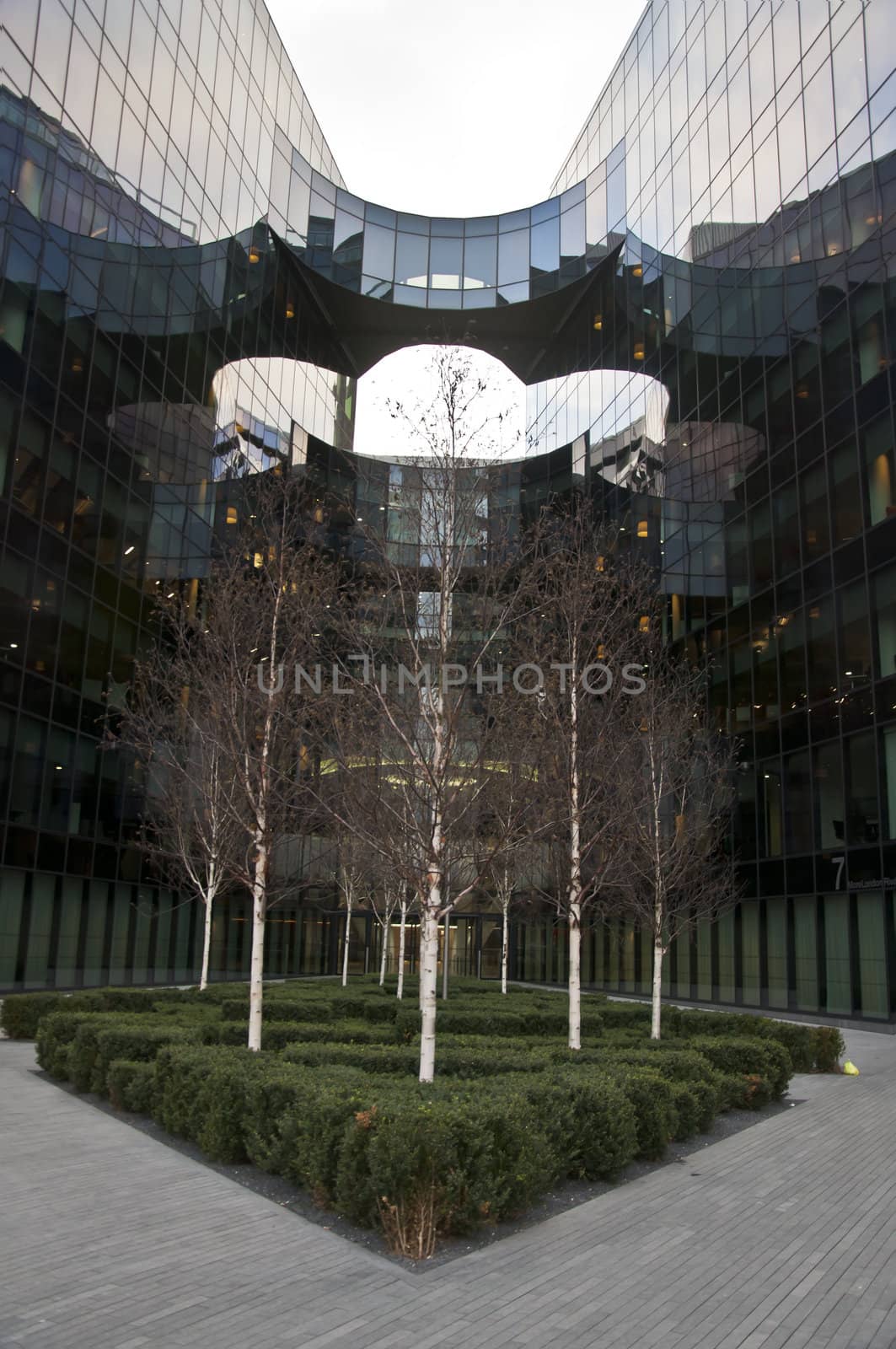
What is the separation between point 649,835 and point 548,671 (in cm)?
422

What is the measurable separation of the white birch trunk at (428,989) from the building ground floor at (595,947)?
13.6 m

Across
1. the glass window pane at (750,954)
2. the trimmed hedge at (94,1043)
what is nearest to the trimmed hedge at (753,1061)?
the trimmed hedge at (94,1043)

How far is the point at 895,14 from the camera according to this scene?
1054 inches

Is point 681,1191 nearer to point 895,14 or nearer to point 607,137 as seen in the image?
point 895,14

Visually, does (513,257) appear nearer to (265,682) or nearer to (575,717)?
(575,717)

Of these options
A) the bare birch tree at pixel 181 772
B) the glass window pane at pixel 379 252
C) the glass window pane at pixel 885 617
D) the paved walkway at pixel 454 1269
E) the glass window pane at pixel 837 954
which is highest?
the glass window pane at pixel 379 252

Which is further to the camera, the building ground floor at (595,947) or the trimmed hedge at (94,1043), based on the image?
the building ground floor at (595,947)

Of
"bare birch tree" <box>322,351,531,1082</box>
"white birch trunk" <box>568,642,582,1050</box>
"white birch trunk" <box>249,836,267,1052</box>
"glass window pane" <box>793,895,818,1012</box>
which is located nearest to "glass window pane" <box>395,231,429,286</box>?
"glass window pane" <box>793,895,818,1012</box>

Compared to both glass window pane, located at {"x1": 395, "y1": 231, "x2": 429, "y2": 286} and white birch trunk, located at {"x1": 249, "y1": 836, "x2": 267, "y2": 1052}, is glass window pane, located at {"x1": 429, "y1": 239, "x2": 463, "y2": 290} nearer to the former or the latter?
glass window pane, located at {"x1": 395, "y1": 231, "x2": 429, "y2": 286}

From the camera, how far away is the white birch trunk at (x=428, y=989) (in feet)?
38.0

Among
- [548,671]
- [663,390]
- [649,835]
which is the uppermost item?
[663,390]

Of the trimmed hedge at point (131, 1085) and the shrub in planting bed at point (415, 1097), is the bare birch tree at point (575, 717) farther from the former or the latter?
the trimmed hedge at point (131, 1085)

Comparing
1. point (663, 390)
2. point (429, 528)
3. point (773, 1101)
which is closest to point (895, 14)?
point (663, 390)

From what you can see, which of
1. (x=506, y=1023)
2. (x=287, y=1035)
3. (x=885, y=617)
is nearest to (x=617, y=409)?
(x=885, y=617)
